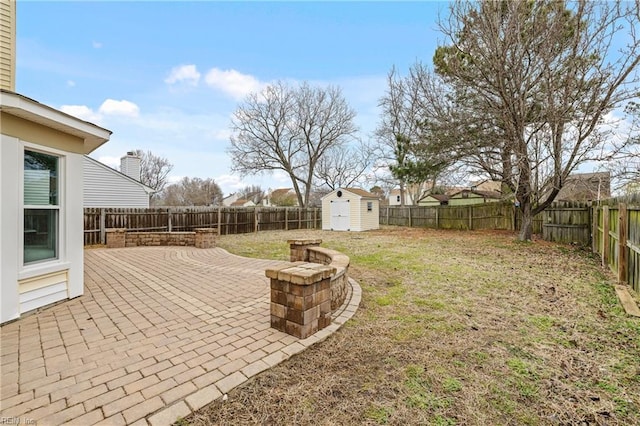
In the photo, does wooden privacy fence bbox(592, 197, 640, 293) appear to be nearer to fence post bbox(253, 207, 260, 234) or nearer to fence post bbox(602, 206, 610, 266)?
fence post bbox(602, 206, 610, 266)

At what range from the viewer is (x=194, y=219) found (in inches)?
508

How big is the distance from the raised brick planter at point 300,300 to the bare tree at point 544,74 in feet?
28.9

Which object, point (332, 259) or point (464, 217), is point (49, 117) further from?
point (464, 217)

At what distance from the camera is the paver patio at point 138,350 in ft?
5.90

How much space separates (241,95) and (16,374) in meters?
23.2

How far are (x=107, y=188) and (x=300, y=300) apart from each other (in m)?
15.4

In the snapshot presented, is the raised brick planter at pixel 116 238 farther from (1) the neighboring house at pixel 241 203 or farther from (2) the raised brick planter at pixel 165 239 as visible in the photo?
(1) the neighboring house at pixel 241 203

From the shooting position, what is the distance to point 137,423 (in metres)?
1.65

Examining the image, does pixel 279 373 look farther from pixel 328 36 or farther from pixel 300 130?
pixel 300 130

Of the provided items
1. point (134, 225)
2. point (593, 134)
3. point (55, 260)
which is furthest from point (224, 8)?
point (593, 134)

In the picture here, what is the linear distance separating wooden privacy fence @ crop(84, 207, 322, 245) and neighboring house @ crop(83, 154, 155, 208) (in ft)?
12.6

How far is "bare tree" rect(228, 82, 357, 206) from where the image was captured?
2314 cm

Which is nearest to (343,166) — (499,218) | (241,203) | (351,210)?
(351,210)

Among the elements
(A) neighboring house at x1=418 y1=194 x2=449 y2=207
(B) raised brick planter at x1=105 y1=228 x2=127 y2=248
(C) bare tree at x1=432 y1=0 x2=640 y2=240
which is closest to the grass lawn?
(C) bare tree at x1=432 y1=0 x2=640 y2=240
